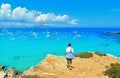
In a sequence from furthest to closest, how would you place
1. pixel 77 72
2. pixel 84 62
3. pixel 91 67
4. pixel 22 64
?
pixel 22 64 < pixel 84 62 < pixel 91 67 < pixel 77 72

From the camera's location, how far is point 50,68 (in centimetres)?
2438

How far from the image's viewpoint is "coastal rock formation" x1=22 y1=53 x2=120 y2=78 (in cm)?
2253

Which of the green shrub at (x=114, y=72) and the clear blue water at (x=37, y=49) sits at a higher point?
the green shrub at (x=114, y=72)

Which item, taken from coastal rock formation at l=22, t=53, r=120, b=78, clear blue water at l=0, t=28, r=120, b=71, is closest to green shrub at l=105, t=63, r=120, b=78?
coastal rock formation at l=22, t=53, r=120, b=78

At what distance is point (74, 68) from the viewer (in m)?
24.9

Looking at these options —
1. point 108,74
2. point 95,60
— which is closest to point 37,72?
point 108,74

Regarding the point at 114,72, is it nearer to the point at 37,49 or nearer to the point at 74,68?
the point at 74,68

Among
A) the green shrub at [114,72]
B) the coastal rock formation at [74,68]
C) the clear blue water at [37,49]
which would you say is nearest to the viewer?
the green shrub at [114,72]

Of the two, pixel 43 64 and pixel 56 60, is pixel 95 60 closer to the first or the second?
pixel 56 60

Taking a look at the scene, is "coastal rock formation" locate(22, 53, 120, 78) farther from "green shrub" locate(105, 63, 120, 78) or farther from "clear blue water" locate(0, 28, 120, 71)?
"clear blue water" locate(0, 28, 120, 71)

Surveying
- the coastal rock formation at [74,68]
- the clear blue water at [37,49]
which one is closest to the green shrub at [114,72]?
the coastal rock formation at [74,68]

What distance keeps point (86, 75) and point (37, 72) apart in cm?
361

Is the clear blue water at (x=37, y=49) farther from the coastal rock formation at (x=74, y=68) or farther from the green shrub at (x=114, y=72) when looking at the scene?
the green shrub at (x=114, y=72)

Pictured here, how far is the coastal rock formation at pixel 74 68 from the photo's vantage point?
22531 millimetres
